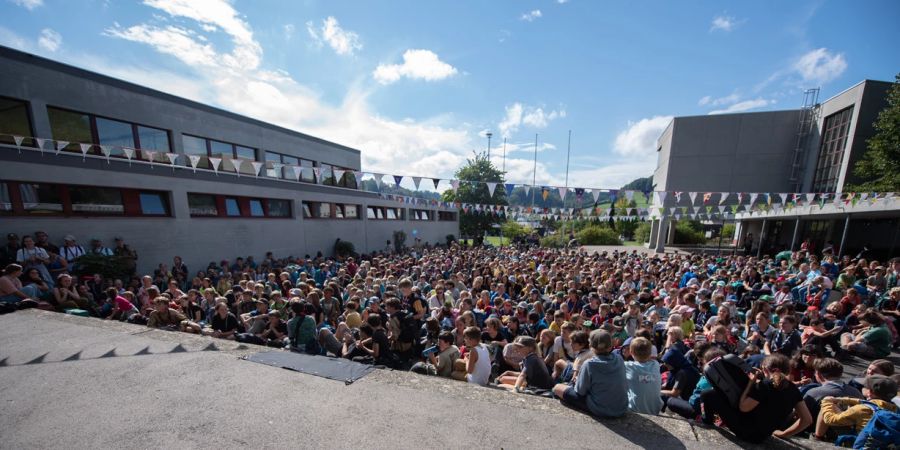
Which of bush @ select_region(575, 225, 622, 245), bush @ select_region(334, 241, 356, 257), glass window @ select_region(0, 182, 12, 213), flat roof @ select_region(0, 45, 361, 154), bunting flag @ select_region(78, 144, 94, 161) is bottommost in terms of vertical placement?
bush @ select_region(575, 225, 622, 245)

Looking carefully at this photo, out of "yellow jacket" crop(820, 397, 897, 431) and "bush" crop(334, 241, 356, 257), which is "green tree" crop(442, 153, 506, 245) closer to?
"bush" crop(334, 241, 356, 257)

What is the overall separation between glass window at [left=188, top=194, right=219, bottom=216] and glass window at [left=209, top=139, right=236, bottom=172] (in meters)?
1.77

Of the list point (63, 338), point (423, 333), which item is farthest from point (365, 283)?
point (63, 338)

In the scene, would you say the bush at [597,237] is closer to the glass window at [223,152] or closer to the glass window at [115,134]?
the glass window at [223,152]

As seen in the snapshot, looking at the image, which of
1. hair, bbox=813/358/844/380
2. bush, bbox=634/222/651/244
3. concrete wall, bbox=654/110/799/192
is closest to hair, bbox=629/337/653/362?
hair, bbox=813/358/844/380

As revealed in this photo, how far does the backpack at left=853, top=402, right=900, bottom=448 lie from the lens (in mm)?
2242

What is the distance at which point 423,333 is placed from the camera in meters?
5.51

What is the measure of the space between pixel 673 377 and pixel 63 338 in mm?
8242

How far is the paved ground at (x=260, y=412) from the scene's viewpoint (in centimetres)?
247

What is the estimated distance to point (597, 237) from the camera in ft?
119

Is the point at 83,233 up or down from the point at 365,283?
up

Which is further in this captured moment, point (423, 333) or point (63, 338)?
point (423, 333)

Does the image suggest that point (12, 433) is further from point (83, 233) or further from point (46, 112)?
point (46, 112)

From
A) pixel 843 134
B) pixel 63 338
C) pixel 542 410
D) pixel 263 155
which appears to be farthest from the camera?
pixel 843 134
